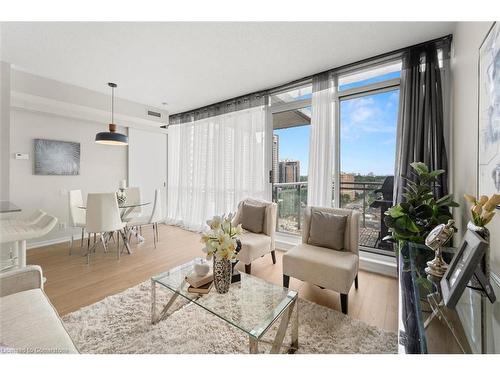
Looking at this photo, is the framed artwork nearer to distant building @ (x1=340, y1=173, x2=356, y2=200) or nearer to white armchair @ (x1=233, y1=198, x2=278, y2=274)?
white armchair @ (x1=233, y1=198, x2=278, y2=274)

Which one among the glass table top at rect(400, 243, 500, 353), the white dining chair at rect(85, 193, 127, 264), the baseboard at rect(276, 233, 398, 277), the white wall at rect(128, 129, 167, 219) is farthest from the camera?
the white wall at rect(128, 129, 167, 219)

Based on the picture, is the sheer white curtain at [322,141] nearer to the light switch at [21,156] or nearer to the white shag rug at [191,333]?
the white shag rug at [191,333]

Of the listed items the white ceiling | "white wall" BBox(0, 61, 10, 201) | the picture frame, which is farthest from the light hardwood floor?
the white ceiling

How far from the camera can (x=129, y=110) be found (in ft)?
14.1

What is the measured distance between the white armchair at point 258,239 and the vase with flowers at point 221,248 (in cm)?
101

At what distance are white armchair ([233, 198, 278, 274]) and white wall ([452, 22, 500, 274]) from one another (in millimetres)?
1859

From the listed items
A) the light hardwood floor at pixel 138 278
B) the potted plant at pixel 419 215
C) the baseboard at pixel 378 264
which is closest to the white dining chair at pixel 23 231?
the light hardwood floor at pixel 138 278

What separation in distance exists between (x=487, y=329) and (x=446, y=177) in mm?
1982

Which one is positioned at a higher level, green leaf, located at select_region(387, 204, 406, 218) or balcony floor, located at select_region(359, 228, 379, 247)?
green leaf, located at select_region(387, 204, 406, 218)

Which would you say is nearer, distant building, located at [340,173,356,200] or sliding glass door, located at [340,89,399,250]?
sliding glass door, located at [340,89,399,250]

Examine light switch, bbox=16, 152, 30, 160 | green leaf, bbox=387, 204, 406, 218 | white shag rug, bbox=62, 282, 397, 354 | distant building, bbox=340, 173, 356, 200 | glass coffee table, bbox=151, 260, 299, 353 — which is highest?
light switch, bbox=16, 152, 30, 160

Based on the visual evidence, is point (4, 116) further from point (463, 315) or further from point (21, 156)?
point (463, 315)

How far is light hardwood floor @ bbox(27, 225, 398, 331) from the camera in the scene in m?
2.02

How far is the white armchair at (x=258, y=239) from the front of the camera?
2.57 metres
